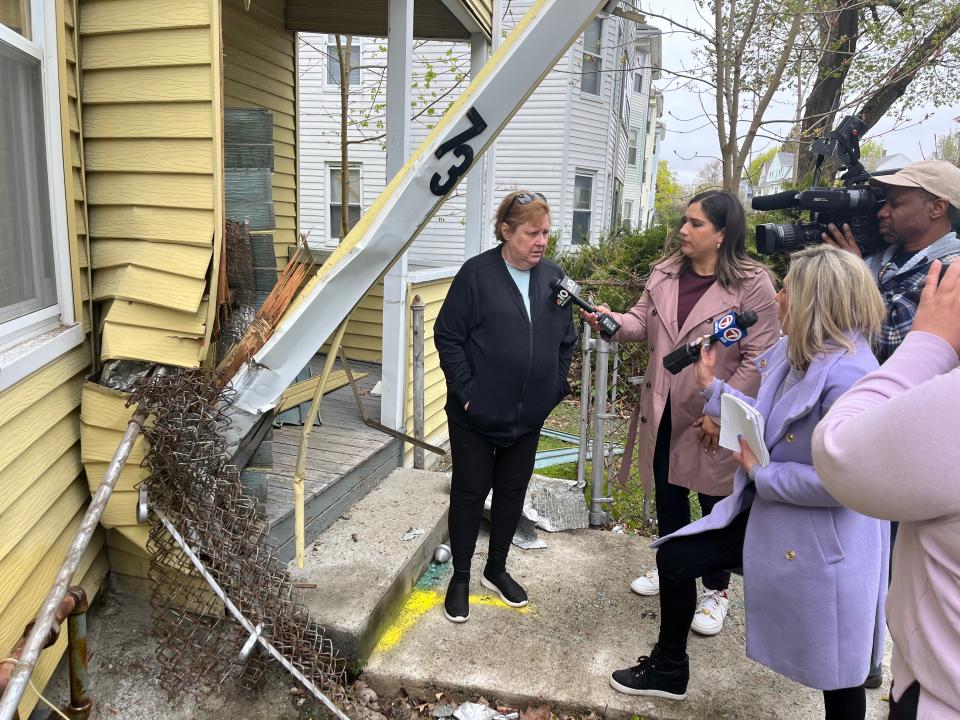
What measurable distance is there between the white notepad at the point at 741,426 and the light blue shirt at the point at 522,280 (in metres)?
0.98

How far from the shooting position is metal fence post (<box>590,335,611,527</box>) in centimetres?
391

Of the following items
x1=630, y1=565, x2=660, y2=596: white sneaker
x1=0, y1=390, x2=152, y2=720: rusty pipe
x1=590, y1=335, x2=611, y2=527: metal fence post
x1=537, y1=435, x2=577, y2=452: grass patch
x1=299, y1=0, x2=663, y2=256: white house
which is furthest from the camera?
x1=299, y1=0, x2=663, y2=256: white house

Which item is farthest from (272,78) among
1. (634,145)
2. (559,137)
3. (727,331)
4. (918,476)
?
(634,145)

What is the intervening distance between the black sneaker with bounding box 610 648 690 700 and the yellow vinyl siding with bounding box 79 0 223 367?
1958 mm

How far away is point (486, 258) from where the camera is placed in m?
2.83

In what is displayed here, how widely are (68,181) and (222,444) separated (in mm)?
1052

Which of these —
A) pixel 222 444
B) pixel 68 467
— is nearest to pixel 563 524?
pixel 222 444

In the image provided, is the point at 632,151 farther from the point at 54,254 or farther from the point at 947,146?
the point at 54,254

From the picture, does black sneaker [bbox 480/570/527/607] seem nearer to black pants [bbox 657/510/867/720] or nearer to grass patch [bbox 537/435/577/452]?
black pants [bbox 657/510/867/720]

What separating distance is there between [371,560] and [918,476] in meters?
2.46

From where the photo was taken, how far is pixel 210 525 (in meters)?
2.13

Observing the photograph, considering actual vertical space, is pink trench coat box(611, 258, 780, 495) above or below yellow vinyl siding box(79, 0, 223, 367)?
below

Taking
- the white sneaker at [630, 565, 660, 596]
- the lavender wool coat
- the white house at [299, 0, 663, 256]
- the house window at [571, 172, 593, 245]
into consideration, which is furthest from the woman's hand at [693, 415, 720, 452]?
the house window at [571, 172, 593, 245]

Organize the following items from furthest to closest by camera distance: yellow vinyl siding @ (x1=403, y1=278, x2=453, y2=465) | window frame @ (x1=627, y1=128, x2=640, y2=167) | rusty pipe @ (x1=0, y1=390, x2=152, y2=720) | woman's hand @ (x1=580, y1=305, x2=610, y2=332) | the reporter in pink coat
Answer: window frame @ (x1=627, y1=128, x2=640, y2=167) < yellow vinyl siding @ (x1=403, y1=278, x2=453, y2=465) < woman's hand @ (x1=580, y1=305, x2=610, y2=332) < rusty pipe @ (x1=0, y1=390, x2=152, y2=720) < the reporter in pink coat
